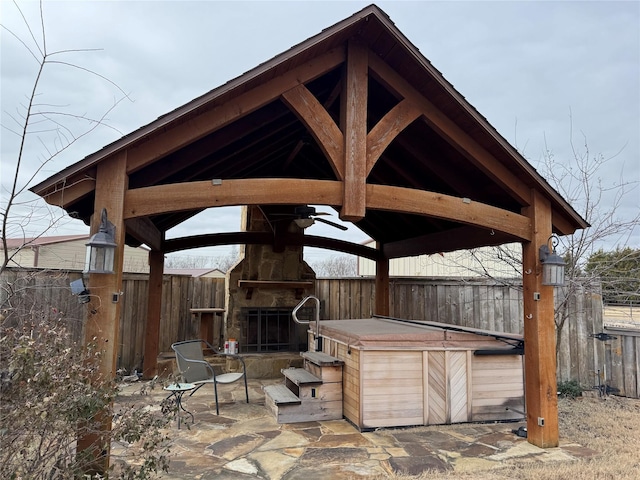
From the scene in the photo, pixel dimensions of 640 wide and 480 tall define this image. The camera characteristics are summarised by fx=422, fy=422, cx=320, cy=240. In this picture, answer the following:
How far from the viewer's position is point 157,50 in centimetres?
536

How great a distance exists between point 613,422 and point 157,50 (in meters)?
7.11

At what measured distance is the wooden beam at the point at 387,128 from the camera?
3756mm

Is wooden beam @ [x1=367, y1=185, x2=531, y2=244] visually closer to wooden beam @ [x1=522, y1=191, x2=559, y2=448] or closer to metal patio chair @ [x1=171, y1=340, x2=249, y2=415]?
wooden beam @ [x1=522, y1=191, x2=559, y2=448]

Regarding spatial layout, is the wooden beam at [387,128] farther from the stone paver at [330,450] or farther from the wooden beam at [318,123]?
the stone paver at [330,450]

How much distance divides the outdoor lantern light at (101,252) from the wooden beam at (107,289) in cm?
7

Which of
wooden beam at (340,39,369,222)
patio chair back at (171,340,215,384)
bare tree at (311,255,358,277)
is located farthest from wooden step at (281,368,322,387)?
bare tree at (311,255,358,277)

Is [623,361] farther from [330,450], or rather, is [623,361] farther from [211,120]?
[211,120]

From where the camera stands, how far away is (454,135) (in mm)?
4156

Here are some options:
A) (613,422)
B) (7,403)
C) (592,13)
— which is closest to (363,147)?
(7,403)

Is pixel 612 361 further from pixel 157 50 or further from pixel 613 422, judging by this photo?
pixel 157 50

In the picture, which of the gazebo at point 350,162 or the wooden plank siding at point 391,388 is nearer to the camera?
the gazebo at point 350,162

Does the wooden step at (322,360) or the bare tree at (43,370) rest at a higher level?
the bare tree at (43,370)

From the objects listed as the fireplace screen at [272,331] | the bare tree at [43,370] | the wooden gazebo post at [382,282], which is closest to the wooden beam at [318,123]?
the bare tree at [43,370]

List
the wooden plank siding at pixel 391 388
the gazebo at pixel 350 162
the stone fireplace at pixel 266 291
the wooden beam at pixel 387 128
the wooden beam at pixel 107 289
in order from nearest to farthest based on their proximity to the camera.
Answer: the wooden beam at pixel 107 289
the gazebo at pixel 350 162
the wooden beam at pixel 387 128
the wooden plank siding at pixel 391 388
the stone fireplace at pixel 266 291
